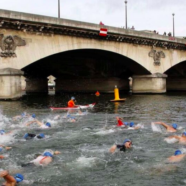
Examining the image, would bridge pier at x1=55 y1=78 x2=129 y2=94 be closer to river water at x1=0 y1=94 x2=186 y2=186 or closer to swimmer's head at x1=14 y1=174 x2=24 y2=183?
river water at x1=0 y1=94 x2=186 y2=186

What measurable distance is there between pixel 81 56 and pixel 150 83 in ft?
36.1

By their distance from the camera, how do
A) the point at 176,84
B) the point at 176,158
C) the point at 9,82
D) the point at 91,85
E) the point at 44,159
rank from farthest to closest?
1. the point at 176,84
2. the point at 91,85
3. the point at 9,82
4. the point at 176,158
5. the point at 44,159

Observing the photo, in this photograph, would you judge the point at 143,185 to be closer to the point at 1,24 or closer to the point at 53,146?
the point at 53,146

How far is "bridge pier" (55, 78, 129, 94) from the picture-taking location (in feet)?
172

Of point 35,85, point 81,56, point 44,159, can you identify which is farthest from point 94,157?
point 35,85

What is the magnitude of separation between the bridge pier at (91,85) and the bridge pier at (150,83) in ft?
20.5

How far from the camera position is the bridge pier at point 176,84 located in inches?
2336

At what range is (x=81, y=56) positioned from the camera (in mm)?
44875

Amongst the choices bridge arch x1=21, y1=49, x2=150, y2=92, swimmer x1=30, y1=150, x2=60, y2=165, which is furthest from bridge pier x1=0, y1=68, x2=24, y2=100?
swimmer x1=30, y1=150, x2=60, y2=165

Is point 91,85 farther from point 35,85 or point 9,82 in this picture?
point 9,82

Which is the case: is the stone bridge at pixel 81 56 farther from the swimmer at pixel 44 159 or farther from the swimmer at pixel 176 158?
the swimmer at pixel 176 158

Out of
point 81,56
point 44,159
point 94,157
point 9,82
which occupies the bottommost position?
point 94,157

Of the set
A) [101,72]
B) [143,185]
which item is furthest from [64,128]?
[101,72]

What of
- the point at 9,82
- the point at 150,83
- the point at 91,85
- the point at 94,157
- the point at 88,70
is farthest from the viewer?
the point at 91,85
